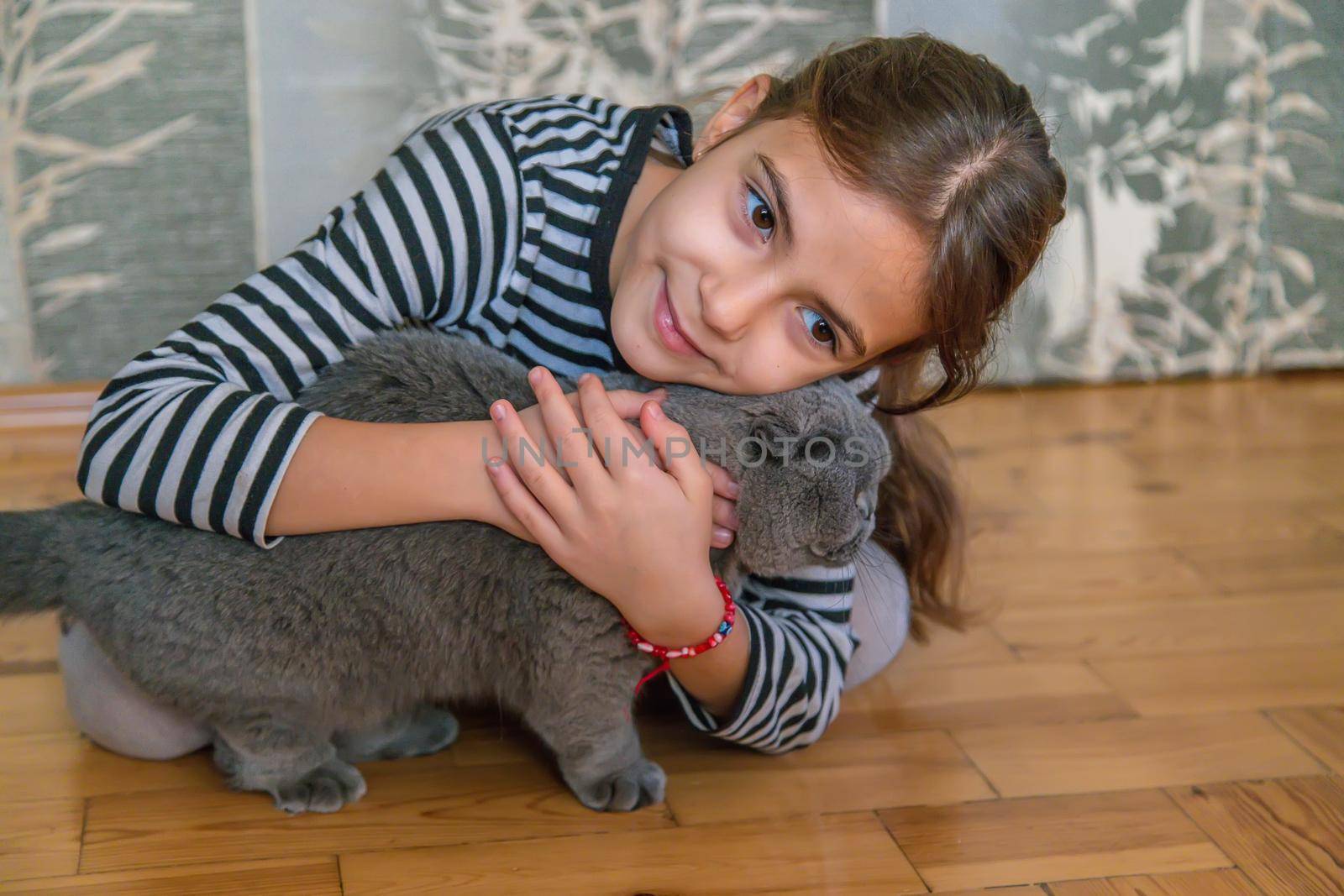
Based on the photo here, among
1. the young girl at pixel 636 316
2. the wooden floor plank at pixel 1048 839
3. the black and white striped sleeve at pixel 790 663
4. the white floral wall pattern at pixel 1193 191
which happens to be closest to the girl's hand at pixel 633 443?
the young girl at pixel 636 316

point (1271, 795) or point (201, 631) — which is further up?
point (201, 631)

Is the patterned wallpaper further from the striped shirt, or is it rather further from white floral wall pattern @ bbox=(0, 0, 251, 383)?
the striped shirt

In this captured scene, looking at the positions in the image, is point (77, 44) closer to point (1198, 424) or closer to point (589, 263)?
point (589, 263)

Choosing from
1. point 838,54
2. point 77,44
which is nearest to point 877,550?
point 838,54

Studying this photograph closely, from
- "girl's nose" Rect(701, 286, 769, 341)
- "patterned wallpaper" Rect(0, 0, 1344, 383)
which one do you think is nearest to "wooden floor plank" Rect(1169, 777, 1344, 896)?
"girl's nose" Rect(701, 286, 769, 341)

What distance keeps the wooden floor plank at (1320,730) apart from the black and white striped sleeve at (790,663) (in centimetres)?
46

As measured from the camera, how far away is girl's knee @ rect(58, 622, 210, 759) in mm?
1133

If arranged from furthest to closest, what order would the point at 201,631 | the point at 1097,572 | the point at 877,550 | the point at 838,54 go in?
the point at 1097,572, the point at 877,550, the point at 838,54, the point at 201,631

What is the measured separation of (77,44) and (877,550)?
4.74 ft

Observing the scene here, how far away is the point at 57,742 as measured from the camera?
3.96 ft

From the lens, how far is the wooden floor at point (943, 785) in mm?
1039

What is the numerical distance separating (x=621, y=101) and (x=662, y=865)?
1.38 m

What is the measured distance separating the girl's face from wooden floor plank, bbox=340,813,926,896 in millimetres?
399

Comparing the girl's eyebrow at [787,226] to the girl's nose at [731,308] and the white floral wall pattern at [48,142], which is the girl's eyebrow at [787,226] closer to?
the girl's nose at [731,308]
